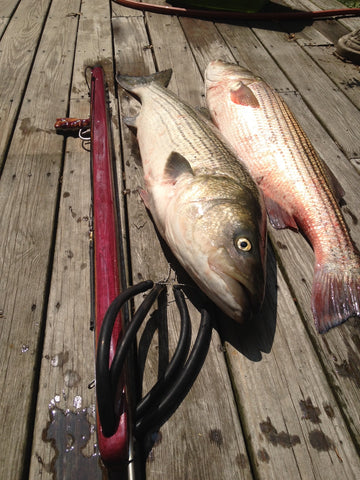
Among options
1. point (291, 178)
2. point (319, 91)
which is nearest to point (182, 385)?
point (291, 178)

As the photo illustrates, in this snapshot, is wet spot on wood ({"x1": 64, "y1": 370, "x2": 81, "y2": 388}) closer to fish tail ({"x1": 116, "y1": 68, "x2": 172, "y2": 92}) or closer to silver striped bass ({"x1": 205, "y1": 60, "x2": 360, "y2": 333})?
silver striped bass ({"x1": 205, "y1": 60, "x2": 360, "y2": 333})

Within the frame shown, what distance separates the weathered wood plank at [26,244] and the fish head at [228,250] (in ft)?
3.24

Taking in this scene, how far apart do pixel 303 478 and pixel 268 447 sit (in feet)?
0.61

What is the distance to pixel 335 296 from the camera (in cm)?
205

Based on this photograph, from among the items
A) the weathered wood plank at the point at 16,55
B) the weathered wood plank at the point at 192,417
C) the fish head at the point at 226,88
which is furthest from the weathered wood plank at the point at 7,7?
the weathered wood plank at the point at 192,417

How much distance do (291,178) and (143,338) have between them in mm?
1661

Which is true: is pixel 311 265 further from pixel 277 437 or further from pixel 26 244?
pixel 26 244

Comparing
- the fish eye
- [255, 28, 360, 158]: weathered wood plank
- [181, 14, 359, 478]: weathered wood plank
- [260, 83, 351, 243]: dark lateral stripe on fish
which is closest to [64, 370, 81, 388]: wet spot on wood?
[181, 14, 359, 478]: weathered wood plank

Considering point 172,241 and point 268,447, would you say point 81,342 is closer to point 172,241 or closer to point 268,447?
→ point 172,241

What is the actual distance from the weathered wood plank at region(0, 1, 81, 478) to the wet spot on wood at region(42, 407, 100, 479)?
113mm

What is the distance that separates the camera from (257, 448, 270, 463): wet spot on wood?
1.58 meters

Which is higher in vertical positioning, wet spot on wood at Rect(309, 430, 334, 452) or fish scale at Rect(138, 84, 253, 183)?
fish scale at Rect(138, 84, 253, 183)

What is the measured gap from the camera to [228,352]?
1.92 meters

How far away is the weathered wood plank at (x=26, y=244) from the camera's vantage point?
1.64 m
